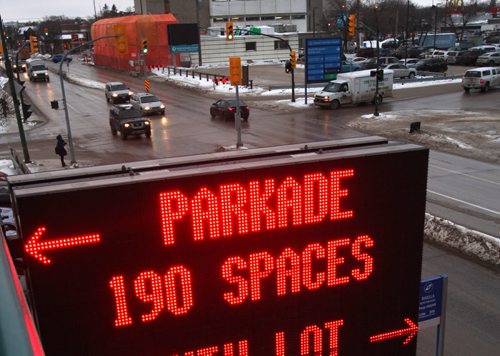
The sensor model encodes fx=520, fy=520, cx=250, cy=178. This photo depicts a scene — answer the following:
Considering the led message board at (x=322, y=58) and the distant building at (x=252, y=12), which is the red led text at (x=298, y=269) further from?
the distant building at (x=252, y=12)

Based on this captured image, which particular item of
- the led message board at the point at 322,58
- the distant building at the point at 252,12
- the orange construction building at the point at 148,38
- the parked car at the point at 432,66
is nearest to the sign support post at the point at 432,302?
the led message board at the point at 322,58

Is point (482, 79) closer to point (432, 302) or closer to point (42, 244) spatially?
point (432, 302)

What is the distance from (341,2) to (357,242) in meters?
111

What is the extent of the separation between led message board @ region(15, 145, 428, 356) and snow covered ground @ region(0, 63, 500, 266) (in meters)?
7.41

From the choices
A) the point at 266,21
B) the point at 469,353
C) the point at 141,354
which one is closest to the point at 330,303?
the point at 141,354

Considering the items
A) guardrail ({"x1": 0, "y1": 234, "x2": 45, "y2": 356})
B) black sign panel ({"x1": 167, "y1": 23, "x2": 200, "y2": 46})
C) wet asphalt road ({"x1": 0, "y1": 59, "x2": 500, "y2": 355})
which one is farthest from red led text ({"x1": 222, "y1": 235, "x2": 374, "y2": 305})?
black sign panel ({"x1": 167, "y1": 23, "x2": 200, "y2": 46})

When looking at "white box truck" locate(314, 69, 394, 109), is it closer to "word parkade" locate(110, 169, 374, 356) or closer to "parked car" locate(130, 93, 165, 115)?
"parked car" locate(130, 93, 165, 115)

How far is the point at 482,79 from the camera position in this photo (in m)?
40.9

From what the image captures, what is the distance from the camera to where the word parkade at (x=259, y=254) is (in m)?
3.88

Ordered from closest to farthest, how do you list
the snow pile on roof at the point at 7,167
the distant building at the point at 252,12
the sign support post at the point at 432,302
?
the sign support post at the point at 432,302 < the snow pile on roof at the point at 7,167 < the distant building at the point at 252,12

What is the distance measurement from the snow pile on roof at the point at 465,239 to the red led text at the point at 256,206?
26.3 ft

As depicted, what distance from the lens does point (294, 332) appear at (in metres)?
4.37

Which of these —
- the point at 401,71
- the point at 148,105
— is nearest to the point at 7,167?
the point at 148,105

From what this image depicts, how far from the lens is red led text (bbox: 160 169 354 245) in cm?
388
